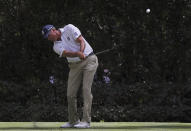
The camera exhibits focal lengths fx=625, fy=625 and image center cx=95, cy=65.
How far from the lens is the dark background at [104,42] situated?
499 inches

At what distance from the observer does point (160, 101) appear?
40.0 ft

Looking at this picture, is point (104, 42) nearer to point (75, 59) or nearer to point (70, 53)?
point (75, 59)

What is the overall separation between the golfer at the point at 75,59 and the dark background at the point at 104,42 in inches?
140

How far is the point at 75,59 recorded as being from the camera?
8.70 metres

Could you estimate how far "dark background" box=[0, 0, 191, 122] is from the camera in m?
12.7

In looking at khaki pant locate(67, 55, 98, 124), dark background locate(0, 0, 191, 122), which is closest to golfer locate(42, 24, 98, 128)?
khaki pant locate(67, 55, 98, 124)

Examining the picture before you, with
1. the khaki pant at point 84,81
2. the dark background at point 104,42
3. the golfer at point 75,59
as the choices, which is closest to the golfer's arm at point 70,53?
the golfer at point 75,59

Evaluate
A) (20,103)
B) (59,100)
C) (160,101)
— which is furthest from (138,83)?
(20,103)

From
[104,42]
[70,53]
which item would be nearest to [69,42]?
[70,53]

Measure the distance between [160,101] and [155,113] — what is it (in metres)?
0.41

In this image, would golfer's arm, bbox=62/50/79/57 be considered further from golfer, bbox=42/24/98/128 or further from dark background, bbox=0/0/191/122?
dark background, bbox=0/0/191/122

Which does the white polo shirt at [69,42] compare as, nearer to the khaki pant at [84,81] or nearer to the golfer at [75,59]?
the golfer at [75,59]

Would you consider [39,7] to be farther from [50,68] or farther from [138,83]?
[138,83]

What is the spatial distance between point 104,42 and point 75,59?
4.23 metres
